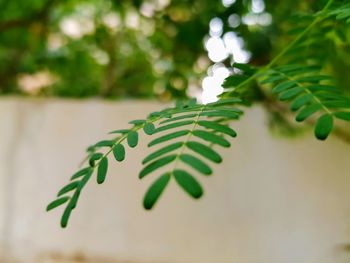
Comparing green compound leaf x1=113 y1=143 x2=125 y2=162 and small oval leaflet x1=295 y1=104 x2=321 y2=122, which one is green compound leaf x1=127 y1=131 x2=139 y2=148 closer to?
green compound leaf x1=113 y1=143 x2=125 y2=162

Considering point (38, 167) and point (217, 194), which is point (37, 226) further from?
point (217, 194)

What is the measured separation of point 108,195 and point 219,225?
36 centimetres

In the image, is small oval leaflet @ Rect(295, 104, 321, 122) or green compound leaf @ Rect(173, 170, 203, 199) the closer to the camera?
green compound leaf @ Rect(173, 170, 203, 199)

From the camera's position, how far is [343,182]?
1.39 m

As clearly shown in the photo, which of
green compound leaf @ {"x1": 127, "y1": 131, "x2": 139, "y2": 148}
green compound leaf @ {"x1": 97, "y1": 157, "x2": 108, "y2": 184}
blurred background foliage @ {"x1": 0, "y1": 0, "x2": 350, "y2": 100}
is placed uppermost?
blurred background foliage @ {"x1": 0, "y1": 0, "x2": 350, "y2": 100}

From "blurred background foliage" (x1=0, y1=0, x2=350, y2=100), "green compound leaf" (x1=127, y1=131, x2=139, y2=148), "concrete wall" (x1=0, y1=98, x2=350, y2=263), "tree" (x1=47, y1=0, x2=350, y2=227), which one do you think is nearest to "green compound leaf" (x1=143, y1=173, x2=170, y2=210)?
"tree" (x1=47, y1=0, x2=350, y2=227)

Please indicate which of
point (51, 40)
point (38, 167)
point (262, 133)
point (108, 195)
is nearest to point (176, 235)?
point (108, 195)

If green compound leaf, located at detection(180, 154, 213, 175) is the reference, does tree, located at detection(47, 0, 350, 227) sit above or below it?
above

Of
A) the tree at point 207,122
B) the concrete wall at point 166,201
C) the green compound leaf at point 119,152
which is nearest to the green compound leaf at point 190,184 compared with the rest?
the tree at point 207,122

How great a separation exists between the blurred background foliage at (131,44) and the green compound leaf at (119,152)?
2.42 feet

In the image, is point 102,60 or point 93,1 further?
point 102,60

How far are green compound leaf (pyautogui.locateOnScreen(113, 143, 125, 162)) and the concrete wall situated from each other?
964 millimetres

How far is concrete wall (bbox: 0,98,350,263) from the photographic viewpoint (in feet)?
4.63

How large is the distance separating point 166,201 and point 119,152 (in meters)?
1.05
